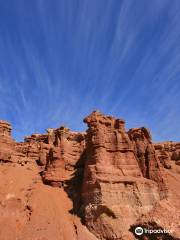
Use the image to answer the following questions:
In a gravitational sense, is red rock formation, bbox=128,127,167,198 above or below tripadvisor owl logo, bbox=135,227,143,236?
above

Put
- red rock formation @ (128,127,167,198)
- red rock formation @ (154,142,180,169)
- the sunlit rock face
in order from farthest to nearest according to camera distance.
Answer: red rock formation @ (154,142,180,169)
red rock formation @ (128,127,167,198)
the sunlit rock face

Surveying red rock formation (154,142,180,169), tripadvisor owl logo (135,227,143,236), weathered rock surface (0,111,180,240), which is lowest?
tripadvisor owl logo (135,227,143,236)

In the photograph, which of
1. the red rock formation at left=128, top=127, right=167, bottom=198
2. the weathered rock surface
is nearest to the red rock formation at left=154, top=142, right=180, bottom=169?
the weathered rock surface

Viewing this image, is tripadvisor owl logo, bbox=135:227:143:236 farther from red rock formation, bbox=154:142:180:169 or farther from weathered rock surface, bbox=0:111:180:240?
red rock formation, bbox=154:142:180:169

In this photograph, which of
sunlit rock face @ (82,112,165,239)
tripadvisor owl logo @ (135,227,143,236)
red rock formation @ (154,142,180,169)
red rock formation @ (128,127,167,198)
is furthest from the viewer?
red rock formation @ (154,142,180,169)

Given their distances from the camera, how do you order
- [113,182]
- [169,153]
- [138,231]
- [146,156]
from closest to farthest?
[138,231] < [113,182] < [146,156] < [169,153]

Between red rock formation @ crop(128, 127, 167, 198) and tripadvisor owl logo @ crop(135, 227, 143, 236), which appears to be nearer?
tripadvisor owl logo @ crop(135, 227, 143, 236)

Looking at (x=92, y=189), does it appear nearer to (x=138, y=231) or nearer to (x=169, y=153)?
(x=138, y=231)

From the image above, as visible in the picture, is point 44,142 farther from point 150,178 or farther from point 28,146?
point 150,178

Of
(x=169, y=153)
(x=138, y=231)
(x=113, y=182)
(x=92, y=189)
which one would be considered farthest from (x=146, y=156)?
(x=169, y=153)

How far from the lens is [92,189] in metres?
40.9

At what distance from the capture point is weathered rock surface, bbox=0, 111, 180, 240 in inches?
1508

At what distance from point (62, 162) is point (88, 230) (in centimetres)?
1454

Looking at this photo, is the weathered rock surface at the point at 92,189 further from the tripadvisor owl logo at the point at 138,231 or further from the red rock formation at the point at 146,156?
the tripadvisor owl logo at the point at 138,231
